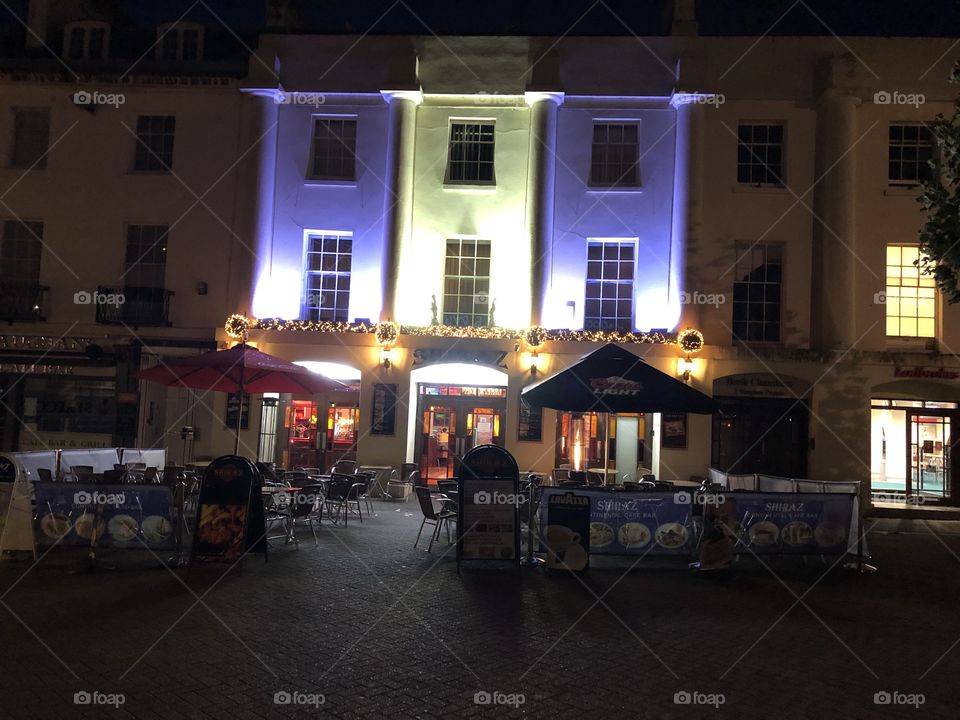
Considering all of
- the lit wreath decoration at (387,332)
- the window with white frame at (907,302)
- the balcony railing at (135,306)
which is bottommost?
the lit wreath decoration at (387,332)

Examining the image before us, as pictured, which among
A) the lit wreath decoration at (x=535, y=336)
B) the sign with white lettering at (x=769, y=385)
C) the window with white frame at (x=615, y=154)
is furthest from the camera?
the window with white frame at (x=615, y=154)

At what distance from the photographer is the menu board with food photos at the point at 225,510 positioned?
888cm

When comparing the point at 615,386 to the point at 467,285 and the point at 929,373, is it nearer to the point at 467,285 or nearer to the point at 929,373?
the point at 467,285

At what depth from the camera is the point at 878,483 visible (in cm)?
1733

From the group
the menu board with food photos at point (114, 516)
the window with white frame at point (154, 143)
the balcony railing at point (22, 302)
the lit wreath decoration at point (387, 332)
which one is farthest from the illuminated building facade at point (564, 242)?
the menu board with food photos at point (114, 516)

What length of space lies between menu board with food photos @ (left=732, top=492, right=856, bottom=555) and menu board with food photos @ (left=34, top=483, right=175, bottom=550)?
721cm

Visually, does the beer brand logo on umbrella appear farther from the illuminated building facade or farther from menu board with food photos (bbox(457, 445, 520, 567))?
the illuminated building facade

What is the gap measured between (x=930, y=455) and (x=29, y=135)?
2289cm

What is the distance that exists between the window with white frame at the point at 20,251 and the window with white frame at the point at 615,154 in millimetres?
13611

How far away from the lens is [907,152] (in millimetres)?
17078

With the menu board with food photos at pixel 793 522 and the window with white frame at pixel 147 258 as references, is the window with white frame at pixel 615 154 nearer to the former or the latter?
the menu board with food photos at pixel 793 522

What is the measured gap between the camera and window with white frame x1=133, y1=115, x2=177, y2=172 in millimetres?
18312

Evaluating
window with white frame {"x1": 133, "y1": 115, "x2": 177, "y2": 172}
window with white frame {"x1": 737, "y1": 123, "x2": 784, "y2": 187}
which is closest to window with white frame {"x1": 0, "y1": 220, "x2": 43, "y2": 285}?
window with white frame {"x1": 133, "y1": 115, "x2": 177, "y2": 172}

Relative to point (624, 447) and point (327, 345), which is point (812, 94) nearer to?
point (624, 447)
